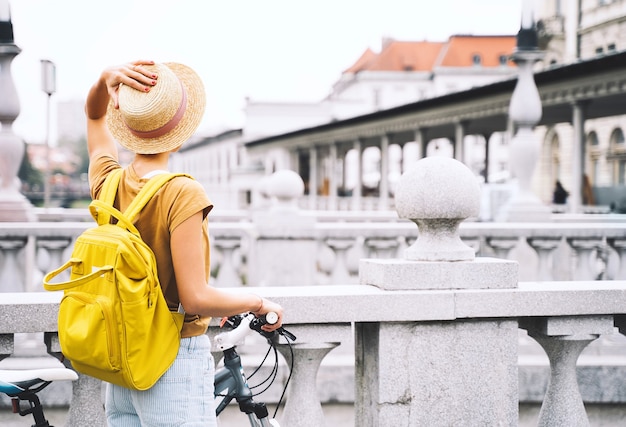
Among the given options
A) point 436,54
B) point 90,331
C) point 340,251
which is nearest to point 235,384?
point 90,331

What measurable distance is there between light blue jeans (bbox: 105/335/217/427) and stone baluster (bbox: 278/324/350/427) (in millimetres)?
853

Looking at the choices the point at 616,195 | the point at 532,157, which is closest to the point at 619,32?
the point at 616,195

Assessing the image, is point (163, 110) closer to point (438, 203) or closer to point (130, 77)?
point (130, 77)

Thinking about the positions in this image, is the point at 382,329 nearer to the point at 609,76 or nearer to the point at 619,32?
the point at 609,76

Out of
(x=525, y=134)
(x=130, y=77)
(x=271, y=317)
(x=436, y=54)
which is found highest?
(x=436, y=54)

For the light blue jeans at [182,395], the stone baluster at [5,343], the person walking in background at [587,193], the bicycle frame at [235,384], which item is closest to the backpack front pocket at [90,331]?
the light blue jeans at [182,395]

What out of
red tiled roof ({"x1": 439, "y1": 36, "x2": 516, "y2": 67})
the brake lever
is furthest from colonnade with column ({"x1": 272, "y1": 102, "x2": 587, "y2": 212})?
red tiled roof ({"x1": 439, "y1": 36, "x2": 516, "y2": 67})

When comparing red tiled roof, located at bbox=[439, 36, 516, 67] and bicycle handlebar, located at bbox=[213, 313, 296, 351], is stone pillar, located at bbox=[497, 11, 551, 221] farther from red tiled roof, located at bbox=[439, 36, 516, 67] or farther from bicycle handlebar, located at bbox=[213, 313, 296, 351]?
red tiled roof, located at bbox=[439, 36, 516, 67]

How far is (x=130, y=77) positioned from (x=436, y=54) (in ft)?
320

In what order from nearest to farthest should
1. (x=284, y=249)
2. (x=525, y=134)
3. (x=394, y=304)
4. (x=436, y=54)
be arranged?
(x=394, y=304)
(x=284, y=249)
(x=525, y=134)
(x=436, y=54)

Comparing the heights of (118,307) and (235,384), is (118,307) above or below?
above

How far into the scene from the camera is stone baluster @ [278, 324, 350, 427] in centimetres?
312

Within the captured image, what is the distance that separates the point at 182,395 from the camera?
87.8 inches

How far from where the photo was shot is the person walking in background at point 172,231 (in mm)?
2143
